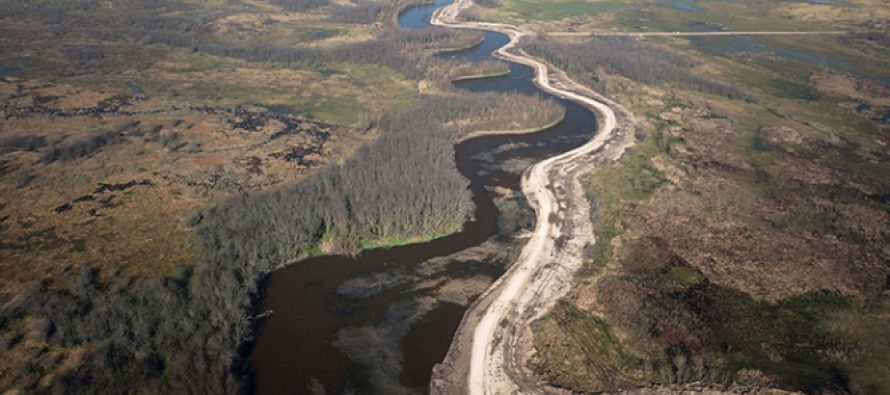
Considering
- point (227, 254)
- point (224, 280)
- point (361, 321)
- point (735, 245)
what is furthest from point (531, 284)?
point (227, 254)

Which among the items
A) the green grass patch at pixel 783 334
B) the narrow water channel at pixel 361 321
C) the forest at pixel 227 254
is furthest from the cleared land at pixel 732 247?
the forest at pixel 227 254

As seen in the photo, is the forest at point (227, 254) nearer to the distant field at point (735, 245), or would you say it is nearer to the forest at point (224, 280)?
the forest at point (224, 280)

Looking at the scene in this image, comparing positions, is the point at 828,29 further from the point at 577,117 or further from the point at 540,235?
the point at 540,235

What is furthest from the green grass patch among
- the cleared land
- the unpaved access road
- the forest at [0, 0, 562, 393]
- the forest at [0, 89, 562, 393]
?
the forest at [0, 89, 562, 393]

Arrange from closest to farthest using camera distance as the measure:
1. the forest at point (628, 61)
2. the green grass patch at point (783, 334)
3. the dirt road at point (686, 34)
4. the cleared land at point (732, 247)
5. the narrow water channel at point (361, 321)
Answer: the green grass patch at point (783, 334), the narrow water channel at point (361, 321), the cleared land at point (732, 247), the forest at point (628, 61), the dirt road at point (686, 34)

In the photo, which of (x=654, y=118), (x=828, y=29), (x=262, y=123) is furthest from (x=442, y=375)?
(x=828, y=29)
